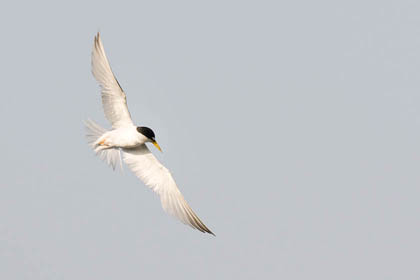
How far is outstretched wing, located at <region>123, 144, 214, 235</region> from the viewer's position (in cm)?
1781

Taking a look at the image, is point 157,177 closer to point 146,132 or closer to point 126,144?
point 126,144

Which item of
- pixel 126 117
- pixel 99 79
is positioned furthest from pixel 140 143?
pixel 99 79

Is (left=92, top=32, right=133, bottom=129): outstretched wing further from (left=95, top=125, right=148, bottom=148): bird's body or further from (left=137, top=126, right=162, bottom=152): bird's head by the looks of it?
(left=137, top=126, right=162, bottom=152): bird's head

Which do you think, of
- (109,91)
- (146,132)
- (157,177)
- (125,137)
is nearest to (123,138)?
(125,137)

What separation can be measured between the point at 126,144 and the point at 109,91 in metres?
1.49

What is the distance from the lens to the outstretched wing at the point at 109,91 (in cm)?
1717

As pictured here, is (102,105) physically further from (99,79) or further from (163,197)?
(163,197)

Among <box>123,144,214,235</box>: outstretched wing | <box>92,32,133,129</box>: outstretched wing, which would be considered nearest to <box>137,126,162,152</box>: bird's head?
<box>92,32,133,129</box>: outstretched wing

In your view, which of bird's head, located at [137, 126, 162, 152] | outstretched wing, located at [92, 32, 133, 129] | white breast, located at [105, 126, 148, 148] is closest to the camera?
outstretched wing, located at [92, 32, 133, 129]

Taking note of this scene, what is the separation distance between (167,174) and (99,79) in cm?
321

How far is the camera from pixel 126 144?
18.1 metres

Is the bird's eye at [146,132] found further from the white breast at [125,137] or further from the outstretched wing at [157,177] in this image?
the outstretched wing at [157,177]

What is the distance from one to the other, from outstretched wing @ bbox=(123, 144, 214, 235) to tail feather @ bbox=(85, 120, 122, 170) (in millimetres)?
273

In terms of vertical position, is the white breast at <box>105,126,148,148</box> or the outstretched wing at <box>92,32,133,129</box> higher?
the outstretched wing at <box>92,32,133,129</box>
